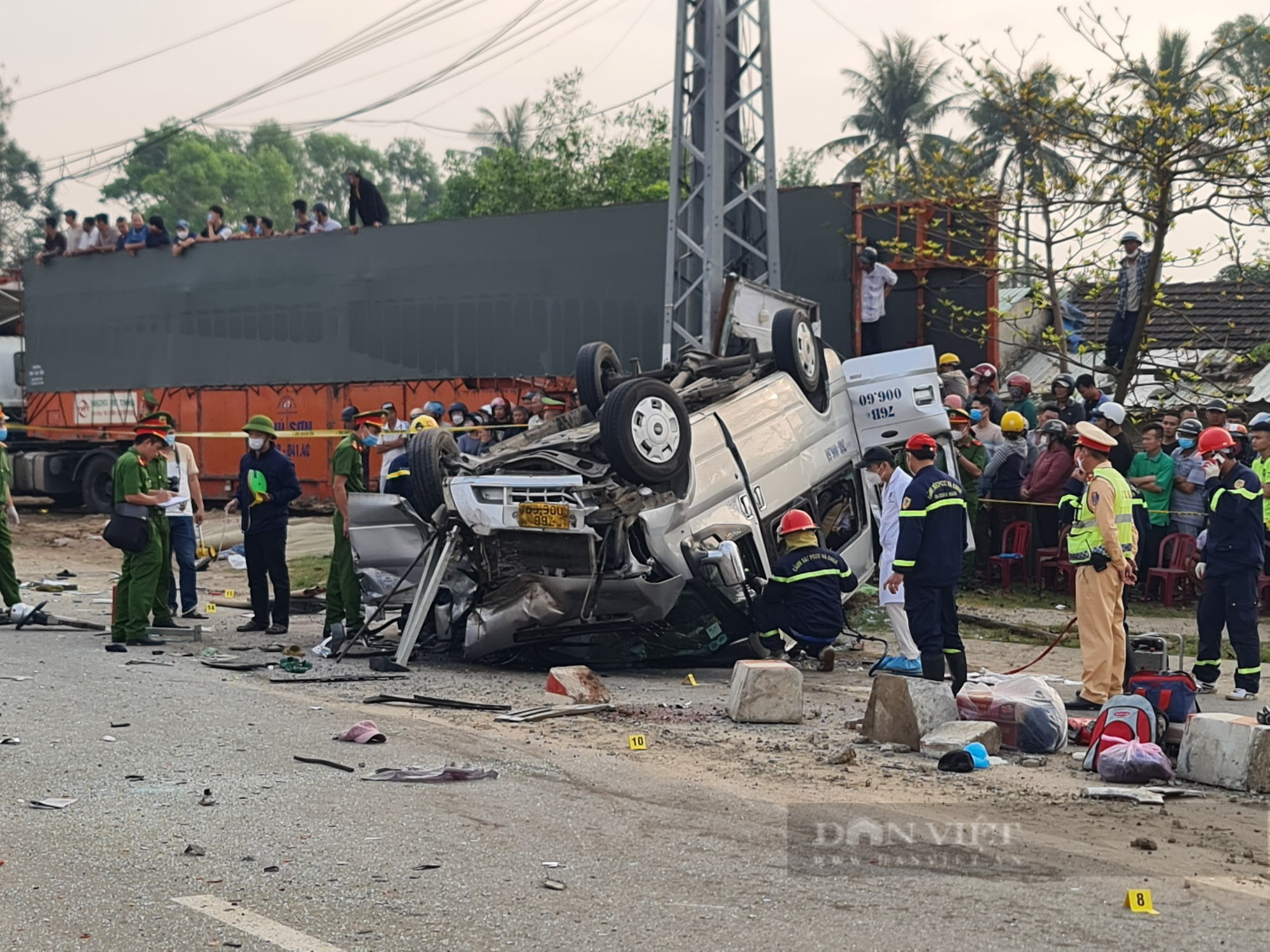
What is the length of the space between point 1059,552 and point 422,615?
22.0 ft

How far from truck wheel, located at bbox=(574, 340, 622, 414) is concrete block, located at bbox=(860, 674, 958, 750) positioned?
13.6 feet

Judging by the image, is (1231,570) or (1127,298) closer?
(1231,570)

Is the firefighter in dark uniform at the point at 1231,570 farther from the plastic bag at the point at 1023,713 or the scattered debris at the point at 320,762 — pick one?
the scattered debris at the point at 320,762

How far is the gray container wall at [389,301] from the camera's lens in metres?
20.5

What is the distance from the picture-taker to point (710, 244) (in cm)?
1700

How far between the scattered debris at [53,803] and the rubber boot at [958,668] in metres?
5.00

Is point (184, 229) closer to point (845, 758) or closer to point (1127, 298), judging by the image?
point (1127, 298)

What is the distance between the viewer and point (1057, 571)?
14258 mm

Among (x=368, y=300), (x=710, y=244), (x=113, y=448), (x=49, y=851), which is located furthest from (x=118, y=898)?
(x=113, y=448)

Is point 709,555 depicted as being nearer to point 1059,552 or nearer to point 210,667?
point 210,667

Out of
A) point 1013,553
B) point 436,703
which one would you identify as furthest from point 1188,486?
point 436,703

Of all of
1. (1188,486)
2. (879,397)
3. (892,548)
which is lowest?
(892,548)

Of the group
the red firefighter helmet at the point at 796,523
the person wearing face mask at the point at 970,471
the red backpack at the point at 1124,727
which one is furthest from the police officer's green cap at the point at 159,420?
the red backpack at the point at 1124,727

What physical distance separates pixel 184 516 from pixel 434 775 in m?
7.05
